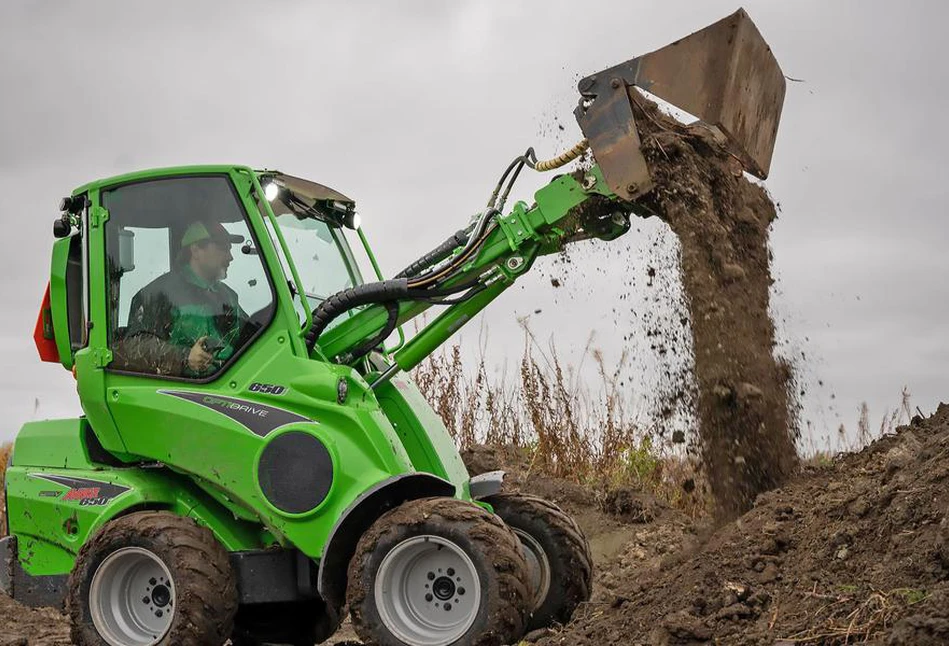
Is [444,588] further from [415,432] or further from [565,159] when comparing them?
[565,159]

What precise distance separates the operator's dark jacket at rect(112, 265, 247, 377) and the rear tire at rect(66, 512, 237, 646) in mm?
862

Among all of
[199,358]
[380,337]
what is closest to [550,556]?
[380,337]

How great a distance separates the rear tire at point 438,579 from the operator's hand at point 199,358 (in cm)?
138

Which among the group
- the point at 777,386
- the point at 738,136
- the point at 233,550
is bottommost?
the point at 233,550

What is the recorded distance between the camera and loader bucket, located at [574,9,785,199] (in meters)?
6.51

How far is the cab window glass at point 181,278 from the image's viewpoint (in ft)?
21.8

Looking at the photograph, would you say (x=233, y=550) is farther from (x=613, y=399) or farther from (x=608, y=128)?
(x=613, y=399)

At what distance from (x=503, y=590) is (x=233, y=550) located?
5.24 ft

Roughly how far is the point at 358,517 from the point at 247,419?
31.2 inches

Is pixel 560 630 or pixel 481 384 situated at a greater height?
pixel 481 384

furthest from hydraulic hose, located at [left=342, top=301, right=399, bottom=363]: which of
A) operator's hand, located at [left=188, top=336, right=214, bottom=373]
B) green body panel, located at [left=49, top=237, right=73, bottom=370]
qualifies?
green body panel, located at [left=49, top=237, right=73, bottom=370]

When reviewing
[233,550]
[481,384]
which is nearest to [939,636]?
[233,550]

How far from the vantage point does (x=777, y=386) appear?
7102mm

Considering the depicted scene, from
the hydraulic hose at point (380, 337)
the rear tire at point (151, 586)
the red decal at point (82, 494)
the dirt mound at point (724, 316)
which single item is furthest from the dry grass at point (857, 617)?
the red decal at point (82, 494)
